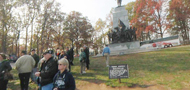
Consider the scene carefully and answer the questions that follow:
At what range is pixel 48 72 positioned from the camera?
3.02 m

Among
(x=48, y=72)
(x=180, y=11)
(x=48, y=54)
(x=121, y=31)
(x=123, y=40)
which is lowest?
(x=48, y=72)

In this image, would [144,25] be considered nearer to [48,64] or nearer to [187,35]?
[187,35]

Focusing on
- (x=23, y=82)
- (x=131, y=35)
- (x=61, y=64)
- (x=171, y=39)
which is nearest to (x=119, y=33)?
(x=131, y=35)

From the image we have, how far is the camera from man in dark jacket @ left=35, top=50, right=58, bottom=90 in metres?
3.04

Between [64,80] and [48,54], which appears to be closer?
[64,80]

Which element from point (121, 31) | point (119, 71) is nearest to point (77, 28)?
point (121, 31)

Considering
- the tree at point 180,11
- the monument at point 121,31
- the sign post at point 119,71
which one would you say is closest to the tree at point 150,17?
the tree at point 180,11

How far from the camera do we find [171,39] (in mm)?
23516

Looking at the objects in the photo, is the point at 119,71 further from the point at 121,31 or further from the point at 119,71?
the point at 121,31

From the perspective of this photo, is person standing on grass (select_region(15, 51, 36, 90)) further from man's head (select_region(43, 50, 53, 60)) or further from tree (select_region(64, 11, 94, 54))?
tree (select_region(64, 11, 94, 54))

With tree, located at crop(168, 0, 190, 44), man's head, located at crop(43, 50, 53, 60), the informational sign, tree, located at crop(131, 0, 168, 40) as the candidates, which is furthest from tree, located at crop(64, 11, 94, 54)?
man's head, located at crop(43, 50, 53, 60)

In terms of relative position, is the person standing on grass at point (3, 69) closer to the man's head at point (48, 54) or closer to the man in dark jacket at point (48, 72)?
the man in dark jacket at point (48, 72)

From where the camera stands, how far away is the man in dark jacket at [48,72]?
304 centimetres

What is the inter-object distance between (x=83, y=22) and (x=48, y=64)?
34824mm
